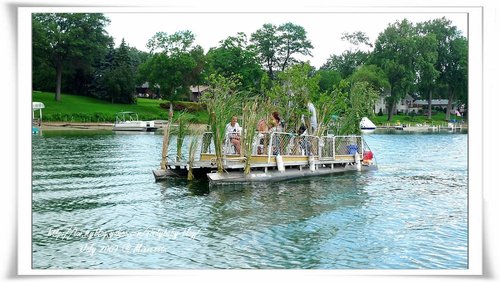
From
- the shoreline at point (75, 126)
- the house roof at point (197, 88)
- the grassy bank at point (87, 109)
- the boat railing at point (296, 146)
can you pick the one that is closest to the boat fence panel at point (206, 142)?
the boat railing at point (296, 146)

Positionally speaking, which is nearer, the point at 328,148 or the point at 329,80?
the point at 328,148

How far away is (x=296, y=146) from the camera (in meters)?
21.9

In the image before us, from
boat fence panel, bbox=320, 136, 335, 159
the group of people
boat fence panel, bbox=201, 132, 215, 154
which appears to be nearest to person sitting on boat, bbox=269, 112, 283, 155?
the group of people

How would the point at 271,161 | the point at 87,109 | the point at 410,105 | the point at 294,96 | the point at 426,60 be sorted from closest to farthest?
the point at 271,161
the point at 294,96
the point at 87,109
the point at 426,60
the point at 410,105

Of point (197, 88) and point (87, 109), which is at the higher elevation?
point (197, 88)

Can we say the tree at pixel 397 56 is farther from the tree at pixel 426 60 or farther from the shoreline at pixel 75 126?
the shoreline at pixel 75 126

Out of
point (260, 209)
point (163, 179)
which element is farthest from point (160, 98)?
point (260, 209)

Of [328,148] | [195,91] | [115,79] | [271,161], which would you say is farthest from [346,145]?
[195,91]

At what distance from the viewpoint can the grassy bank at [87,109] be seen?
50.5 m

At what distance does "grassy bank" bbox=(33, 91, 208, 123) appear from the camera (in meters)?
50.5

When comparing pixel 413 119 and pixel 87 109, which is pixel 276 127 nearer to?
pixel 87 109

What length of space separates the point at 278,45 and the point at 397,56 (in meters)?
23.2

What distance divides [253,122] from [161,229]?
654 centimetres
